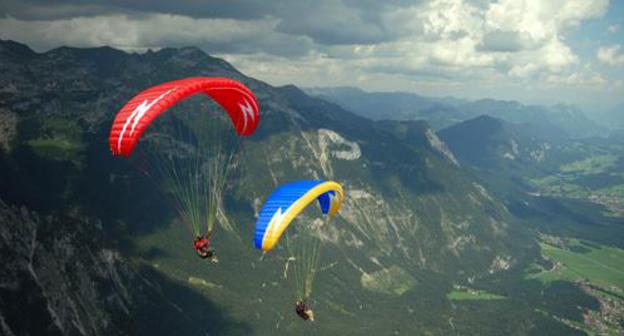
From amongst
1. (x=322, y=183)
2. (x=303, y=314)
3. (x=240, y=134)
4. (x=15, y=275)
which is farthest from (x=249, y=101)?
A: (x=15, y=275)

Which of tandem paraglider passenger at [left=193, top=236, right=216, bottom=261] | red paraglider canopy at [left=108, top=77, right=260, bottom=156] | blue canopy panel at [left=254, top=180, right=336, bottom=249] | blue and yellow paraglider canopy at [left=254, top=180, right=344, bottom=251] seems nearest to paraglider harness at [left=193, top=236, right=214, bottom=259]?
tandem paraglider passenger at [left=193, top=236, right=216, bottom=261]

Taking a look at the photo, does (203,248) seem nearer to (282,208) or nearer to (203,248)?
(203,248)

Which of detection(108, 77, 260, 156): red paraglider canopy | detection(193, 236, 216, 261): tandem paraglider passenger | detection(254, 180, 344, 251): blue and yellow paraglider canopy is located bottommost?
detection(193, 236, 216, 261): tandem paraglider passenger

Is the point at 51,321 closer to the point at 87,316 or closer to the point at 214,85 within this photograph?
the point at 87,316

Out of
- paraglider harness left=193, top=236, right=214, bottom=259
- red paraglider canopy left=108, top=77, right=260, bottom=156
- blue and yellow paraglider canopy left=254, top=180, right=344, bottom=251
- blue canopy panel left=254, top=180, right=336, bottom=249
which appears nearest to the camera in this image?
red paraglider canopy left=108, top=77, right=260, bottom=156

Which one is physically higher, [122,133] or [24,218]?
[122,133]

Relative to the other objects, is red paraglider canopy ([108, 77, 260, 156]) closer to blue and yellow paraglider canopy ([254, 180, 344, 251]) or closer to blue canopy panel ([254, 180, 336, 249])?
blue canopy panel ([254, 180, 336, 249])

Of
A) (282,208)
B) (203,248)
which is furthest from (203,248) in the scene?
(282,208)

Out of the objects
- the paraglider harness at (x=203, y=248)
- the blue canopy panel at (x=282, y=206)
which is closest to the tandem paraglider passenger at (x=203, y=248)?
the paraglider harness at (x=203, y=248)
